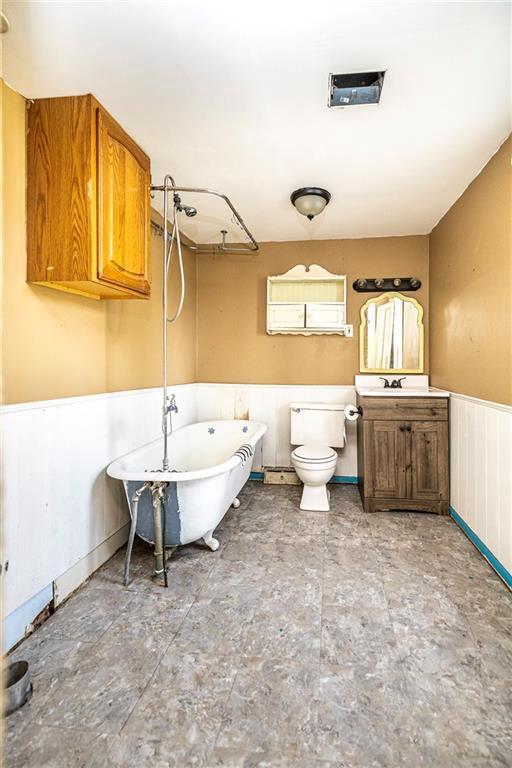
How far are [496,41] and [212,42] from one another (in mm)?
1045

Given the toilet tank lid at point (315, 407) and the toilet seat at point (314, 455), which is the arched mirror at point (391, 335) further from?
the toilet seat at point (314, 455)

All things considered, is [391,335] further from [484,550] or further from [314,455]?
[484,550]

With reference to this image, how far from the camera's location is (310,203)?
2676mm

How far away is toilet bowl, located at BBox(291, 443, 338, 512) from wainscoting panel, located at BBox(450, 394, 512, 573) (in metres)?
0.91

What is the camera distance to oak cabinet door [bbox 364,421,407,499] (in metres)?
3.01

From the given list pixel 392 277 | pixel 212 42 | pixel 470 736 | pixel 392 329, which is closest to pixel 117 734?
pixel 470 736

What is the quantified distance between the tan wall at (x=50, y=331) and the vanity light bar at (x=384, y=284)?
1.91 metres

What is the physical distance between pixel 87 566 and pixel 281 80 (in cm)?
247

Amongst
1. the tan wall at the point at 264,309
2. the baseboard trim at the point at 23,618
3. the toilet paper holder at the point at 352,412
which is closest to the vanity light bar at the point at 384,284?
the tan wall at the point at 264,309

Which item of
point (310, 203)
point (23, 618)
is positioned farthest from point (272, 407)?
point (23, 618)

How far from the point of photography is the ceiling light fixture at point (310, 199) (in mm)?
2629

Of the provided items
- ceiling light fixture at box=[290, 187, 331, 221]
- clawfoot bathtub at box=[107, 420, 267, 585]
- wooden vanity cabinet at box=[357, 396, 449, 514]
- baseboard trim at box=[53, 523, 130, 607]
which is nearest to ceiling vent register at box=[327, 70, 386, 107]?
ceiling light fixture at box=[290, 187, 331, 221]

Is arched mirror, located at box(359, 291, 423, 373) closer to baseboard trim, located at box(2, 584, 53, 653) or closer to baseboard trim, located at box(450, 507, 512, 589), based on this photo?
baseboard trim, located at box(450, 507, 512, 589)

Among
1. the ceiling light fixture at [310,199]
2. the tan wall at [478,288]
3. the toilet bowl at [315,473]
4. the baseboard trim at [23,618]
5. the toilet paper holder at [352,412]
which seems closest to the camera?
the baseboard trim at [23,618]
